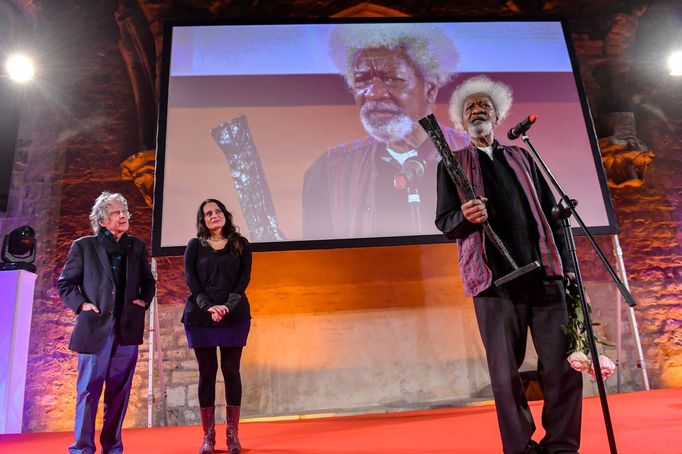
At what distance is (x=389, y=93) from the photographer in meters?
5.17

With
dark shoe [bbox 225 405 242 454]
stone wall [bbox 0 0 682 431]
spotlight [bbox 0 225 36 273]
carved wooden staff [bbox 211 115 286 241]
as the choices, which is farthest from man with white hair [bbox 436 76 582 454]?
spotlight [bbox 0 225 36 273]

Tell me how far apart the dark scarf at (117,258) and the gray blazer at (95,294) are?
2cm

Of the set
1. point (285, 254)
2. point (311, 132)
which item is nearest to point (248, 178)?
point (311, 132)

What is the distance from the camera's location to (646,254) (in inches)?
227

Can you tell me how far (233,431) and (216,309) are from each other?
65cm

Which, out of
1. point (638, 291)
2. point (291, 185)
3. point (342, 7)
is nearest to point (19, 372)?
point (291, 185)

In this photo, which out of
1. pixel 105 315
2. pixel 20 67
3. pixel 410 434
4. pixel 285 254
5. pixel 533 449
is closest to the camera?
pixel 533 449

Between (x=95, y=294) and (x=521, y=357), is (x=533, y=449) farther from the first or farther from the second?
(x=95, y=294)

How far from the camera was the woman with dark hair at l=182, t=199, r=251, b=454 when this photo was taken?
2725 millimetres

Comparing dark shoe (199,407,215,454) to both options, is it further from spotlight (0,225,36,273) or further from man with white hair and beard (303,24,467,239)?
spotlight (0,225,36,273)

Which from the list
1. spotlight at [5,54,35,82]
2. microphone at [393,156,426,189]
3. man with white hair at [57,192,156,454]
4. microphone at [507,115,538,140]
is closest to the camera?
microphone at [507,115,538,140]

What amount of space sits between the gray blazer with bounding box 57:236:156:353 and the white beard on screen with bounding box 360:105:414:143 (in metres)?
2.94

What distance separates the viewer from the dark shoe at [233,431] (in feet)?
8.73

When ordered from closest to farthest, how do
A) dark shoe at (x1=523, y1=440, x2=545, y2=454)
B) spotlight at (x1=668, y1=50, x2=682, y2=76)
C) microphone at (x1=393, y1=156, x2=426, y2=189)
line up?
dark shoe at (x1=523, y1=440, x2=545, y2=454) < microphone at (x1=393, y1=156, x2=426, y2=189) < spotlight at (x1=668, y1=50, x2=682, y2=76)
